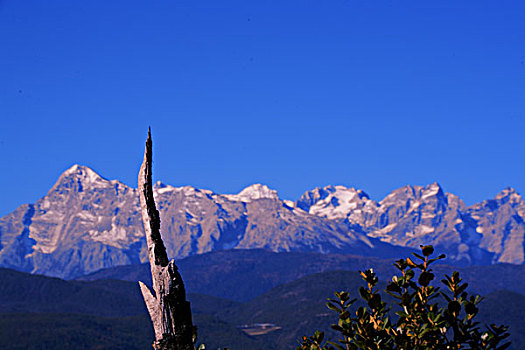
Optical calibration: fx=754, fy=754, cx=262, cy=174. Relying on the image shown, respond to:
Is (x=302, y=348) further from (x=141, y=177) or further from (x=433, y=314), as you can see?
(x=141, y=177)

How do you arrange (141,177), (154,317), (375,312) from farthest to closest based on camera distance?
1. (375,312)
2. (141,177)
3. (154,317)

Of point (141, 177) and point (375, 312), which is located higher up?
point (141, 177)

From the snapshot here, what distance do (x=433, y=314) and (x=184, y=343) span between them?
3835mm

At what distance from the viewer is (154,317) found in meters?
10.5

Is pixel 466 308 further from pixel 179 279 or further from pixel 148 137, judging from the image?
pixel 148 137

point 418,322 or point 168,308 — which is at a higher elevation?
point 168,308

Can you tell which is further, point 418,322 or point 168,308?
point 418,322

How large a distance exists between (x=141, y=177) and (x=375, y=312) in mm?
4393

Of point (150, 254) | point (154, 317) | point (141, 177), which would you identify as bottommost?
point (154, 317)

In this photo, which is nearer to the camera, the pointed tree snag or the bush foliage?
the pointed tree snag

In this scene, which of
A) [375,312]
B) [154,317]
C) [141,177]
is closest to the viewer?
[154,317]

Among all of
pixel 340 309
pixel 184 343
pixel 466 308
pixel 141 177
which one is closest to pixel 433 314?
pixel 466 308

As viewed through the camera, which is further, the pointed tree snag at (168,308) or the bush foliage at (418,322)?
the bush foliage at (418,322)

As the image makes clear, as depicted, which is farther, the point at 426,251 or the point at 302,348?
the point at 302,348
